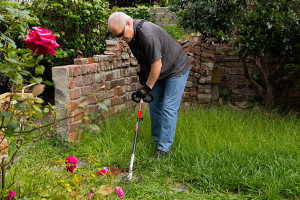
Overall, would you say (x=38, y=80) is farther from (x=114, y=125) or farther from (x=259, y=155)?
(x=114, y=125)

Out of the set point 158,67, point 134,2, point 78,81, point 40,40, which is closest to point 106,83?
point 78,81

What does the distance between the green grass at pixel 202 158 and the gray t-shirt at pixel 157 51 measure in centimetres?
78

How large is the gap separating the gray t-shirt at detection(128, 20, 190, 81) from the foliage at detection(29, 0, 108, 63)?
250 cm

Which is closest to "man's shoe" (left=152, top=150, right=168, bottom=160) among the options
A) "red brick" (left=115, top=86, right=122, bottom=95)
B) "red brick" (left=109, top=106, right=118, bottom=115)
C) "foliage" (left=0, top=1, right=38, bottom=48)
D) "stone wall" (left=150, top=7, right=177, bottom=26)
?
"red brick" (left=109, top=106, right=118, bottom=115)

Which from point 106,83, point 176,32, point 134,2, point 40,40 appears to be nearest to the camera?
point 40,40

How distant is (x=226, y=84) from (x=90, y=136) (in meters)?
3.87

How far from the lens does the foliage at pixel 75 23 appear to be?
6.03 metres

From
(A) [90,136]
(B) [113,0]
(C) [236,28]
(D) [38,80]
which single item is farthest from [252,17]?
(B) [113,0]

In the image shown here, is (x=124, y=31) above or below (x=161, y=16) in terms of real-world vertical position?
above

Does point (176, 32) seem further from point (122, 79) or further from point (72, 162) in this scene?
point (72, 162)

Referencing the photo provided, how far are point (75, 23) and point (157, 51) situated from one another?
10.7 feet

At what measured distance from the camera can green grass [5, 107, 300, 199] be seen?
3025mm

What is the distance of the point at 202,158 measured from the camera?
3.47m

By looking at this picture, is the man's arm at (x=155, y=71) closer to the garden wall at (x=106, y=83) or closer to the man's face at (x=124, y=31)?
the man's face at (x=124, y=31)
